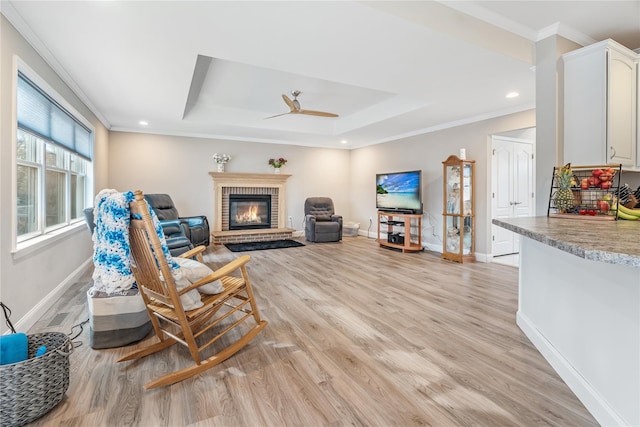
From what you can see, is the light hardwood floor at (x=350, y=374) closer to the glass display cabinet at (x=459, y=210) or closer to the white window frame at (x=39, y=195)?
the white window frame at (x=39, y=195)

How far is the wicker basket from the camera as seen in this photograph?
1.39 meters

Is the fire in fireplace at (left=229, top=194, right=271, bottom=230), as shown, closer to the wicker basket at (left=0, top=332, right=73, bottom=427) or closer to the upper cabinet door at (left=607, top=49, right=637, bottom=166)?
the wicker basket at (left=0, top=332, right=73, bottom=427)

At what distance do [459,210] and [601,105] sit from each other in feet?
9.13

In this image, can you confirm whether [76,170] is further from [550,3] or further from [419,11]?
[550,3]

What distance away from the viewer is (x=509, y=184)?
17.2 ft

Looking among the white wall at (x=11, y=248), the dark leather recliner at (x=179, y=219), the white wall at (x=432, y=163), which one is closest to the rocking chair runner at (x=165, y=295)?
the white wall at (x=11, y=248)

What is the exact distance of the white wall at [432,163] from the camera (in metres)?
4.87

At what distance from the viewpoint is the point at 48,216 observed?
3277 millimetres

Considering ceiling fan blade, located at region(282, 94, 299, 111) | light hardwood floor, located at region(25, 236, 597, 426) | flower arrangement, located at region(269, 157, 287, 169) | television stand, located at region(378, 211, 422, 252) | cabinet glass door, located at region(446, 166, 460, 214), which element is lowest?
light hardwood floor, located at region(25, 236, 597, 426)

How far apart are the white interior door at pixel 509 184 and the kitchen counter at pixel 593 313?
10.7 feet

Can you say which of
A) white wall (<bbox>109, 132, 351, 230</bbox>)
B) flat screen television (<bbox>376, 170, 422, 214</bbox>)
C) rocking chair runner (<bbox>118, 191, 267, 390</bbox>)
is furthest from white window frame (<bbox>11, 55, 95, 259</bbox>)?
flat screen television (<bbox>376, 170, 422, 214</bbox>)

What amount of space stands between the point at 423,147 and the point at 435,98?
203cm

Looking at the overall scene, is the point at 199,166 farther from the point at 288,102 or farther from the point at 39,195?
the point at 39,195

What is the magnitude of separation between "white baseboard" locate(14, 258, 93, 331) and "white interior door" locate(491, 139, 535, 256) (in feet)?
19.2
